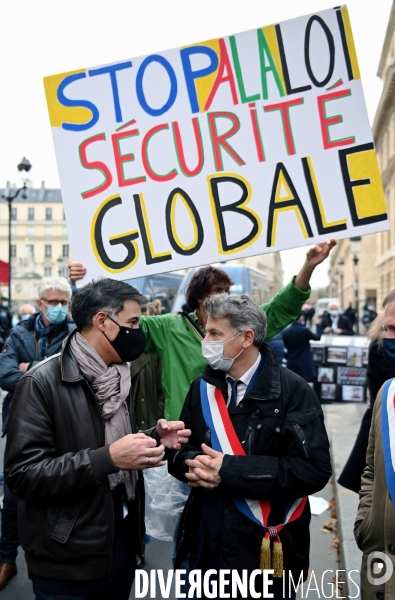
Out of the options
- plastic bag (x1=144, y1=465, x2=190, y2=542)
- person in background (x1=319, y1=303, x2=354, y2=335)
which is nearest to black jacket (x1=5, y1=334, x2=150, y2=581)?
plastic bag (x1=144, y1=465, x2=190, y2=542)

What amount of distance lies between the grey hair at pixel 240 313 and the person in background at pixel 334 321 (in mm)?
12207

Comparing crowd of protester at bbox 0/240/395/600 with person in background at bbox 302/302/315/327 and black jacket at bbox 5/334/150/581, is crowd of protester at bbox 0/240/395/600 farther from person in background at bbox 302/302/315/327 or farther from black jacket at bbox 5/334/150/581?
person in background at bbox 302/302/315/327

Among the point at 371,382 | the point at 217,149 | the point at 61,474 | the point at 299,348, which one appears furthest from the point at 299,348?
the point at 61,474

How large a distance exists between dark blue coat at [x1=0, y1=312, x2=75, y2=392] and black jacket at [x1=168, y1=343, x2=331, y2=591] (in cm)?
195

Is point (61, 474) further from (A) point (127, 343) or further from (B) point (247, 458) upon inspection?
(B) point (247, 458)

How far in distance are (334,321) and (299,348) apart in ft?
27.8

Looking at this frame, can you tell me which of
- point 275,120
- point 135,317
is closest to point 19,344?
point 135,317

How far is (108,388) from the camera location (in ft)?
7.45

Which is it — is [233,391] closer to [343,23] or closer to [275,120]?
[275,120]

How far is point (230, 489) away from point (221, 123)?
195 centimetres

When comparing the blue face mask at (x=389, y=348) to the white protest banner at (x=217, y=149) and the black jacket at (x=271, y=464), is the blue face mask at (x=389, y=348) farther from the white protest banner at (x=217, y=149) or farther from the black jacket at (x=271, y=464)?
the white protest banner at (x=217, y=149)

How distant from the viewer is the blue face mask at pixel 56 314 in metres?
3.97

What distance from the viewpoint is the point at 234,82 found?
10.6 feet

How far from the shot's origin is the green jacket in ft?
10.7
